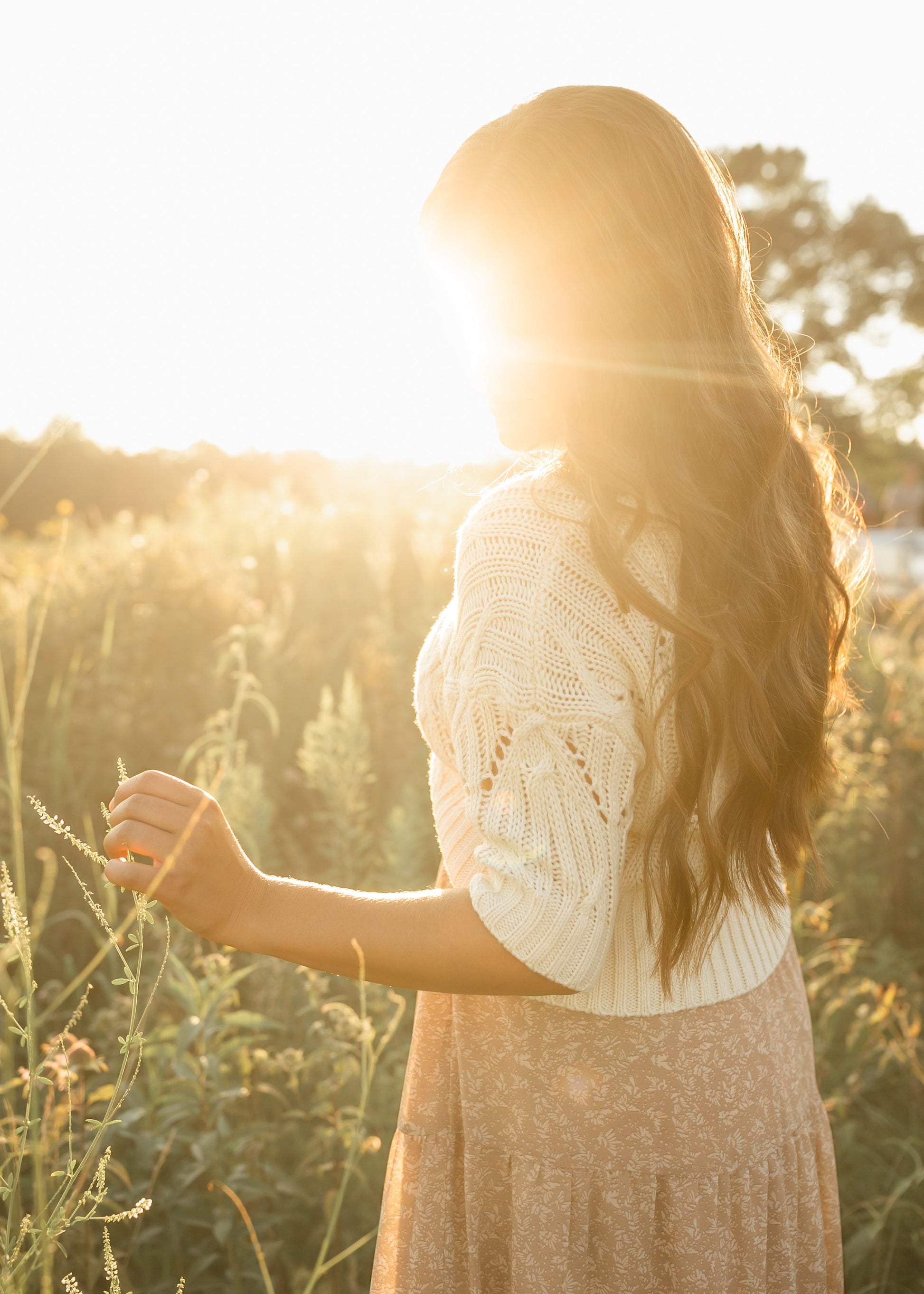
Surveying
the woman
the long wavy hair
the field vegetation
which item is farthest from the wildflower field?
the long wavy hair

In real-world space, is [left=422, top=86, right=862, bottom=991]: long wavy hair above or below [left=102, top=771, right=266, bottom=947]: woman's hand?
above

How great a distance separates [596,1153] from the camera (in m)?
1.25

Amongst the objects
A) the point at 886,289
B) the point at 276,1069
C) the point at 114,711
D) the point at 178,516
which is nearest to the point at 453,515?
the point at 114,711

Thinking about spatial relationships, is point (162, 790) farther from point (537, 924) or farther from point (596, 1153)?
point (596, 1153)

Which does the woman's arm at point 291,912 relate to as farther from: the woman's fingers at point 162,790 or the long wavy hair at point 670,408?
the long wavy hair at point 670,408

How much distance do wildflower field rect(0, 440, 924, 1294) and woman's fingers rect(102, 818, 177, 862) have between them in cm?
Result: 6

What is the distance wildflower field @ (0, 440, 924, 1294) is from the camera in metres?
1.71

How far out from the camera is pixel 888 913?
3.55 m

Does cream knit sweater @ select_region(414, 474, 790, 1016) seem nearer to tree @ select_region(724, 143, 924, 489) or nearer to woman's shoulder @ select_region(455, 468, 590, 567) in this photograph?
woman's shoulder @ select_region(455, 468, 590, 567)

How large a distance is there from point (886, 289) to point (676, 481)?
2961cm

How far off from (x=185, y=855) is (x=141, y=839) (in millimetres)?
47

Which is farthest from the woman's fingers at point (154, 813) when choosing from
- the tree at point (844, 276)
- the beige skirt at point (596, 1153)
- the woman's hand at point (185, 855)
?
the tree at point (844, 276)

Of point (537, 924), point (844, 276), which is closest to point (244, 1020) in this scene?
point (537, 924)

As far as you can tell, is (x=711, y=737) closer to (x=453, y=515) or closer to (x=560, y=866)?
(x=560, y=866)
